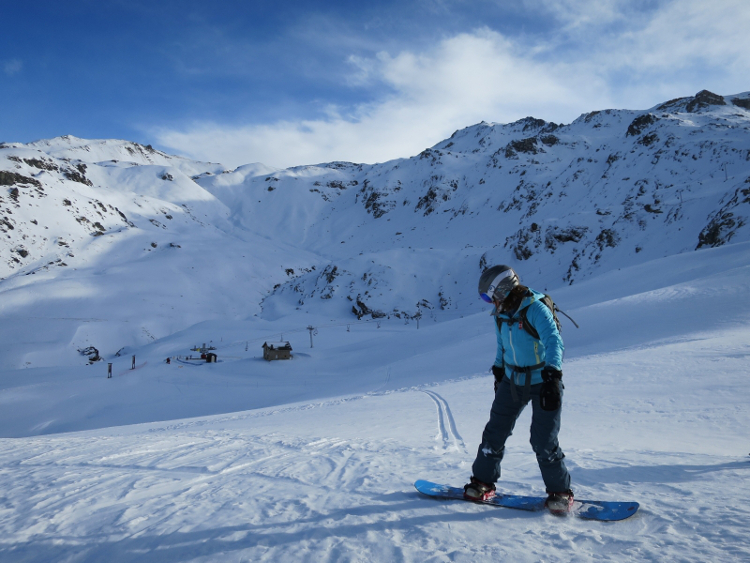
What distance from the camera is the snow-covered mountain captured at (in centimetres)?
3909

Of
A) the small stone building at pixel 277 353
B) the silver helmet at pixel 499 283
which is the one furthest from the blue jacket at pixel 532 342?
the small stone building at pixel 277 353

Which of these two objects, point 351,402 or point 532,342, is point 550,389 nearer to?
point 532,342

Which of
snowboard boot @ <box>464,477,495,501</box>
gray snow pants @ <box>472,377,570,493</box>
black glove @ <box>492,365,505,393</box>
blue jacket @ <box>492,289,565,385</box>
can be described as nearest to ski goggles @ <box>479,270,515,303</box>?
blue jacket @ <box>492,289,565,385</box>

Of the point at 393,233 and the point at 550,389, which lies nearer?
the point at 550,389

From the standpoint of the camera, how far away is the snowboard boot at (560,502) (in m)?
2.92

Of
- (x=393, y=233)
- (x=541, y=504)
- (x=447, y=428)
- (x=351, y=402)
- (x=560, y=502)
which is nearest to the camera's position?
(x=560, y=502)

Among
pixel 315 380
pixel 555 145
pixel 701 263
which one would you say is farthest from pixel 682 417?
pixel 555 145

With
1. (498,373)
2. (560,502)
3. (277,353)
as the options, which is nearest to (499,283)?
(498,373)

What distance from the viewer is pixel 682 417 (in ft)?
20.6

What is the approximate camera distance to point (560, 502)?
2953 millimetres

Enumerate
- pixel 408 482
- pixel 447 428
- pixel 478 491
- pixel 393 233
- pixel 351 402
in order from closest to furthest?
pixel 478 491, pixel 408 482, pixel 447 428, pixel 351 402, pixel 393 233

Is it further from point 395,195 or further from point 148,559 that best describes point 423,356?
point 395,195

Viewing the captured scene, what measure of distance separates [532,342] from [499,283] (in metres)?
0.56

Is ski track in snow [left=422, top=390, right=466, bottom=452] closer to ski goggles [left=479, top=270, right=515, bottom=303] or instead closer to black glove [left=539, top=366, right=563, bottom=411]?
black glove [left=539, top=366, right=563, bottom=411]
